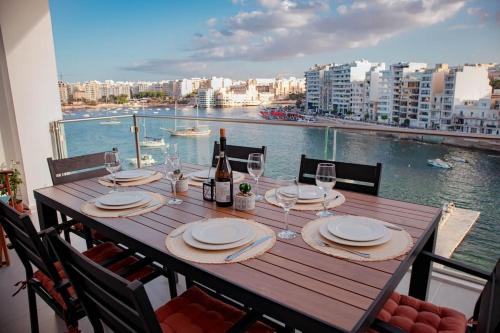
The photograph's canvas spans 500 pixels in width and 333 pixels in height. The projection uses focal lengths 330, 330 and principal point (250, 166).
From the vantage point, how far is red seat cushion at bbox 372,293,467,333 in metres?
1.26

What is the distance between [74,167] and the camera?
2324mm

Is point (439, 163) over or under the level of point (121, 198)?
under

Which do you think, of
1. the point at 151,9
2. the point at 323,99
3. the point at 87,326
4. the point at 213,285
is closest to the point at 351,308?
the point at 213,285

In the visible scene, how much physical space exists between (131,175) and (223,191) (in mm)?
878

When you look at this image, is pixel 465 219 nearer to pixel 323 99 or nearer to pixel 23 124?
pixel 323 99

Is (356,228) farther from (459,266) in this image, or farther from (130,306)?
(130,306)

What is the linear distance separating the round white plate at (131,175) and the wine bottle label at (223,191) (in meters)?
0.77

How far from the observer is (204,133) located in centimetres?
400

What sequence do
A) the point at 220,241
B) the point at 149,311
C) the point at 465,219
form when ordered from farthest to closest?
1. the point at 465,219
2. the point at 220,241
3. the point at 149,311

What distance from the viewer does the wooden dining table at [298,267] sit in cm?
84

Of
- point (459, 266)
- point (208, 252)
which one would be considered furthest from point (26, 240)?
point (459, 266)

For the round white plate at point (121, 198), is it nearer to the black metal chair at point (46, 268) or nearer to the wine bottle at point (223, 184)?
the black metal chair at point (46, 268)

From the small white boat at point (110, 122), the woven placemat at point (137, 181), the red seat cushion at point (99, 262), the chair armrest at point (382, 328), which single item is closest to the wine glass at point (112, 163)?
the woven placemat at point (137, 181)

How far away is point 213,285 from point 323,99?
4.85m
